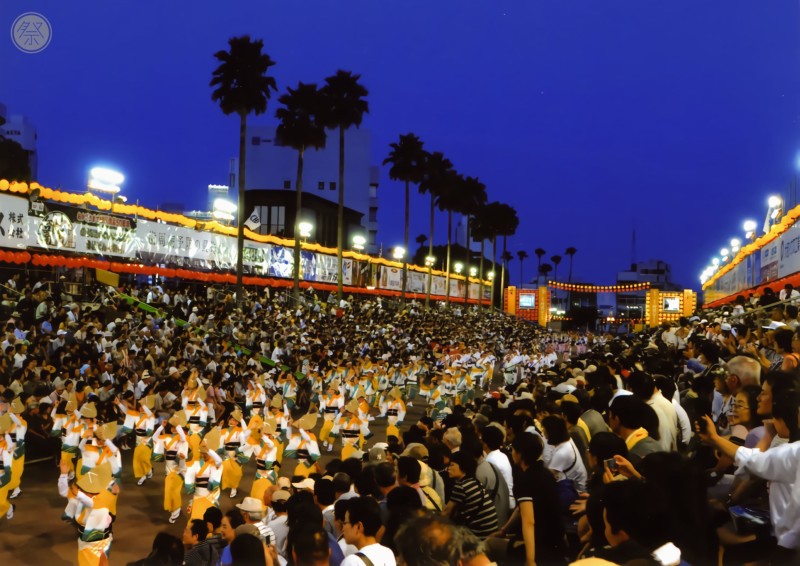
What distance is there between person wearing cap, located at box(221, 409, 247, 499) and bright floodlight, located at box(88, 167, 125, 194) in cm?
2230

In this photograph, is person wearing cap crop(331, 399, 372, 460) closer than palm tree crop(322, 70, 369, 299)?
Yes

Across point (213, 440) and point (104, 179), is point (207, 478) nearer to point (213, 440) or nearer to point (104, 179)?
point (213, 440)

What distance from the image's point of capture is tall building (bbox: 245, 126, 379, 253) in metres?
58.2

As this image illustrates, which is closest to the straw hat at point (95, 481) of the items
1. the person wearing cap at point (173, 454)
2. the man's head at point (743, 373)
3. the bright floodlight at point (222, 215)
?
the person wearing cap at point (173, 454)

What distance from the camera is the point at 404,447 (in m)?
8.09

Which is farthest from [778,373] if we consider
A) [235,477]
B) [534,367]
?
[534,367]

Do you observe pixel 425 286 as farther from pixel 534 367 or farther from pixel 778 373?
pixel 778 373

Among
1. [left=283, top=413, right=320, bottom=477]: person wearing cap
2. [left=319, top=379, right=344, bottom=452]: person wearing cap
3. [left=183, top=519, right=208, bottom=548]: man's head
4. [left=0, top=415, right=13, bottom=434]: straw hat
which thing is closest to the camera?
[left=183, top=519, right=208, bottom=548]: man's head

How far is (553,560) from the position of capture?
196 inches

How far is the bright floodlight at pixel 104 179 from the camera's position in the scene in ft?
100

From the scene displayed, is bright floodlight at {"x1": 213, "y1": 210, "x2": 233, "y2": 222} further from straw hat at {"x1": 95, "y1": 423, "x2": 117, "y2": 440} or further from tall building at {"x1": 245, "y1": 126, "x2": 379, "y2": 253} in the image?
straw hat at {"x1": 95, "y1": 423, "x2": 117, "y2": 440}

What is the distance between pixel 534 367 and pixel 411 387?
6892mm

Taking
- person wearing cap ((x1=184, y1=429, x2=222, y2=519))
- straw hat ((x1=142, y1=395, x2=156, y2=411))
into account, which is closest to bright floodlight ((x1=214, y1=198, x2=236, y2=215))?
straw hat ((x1=142, y1=395, x2=156, y2=411))

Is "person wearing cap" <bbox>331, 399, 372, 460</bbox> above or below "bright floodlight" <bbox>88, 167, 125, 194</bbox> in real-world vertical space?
below
